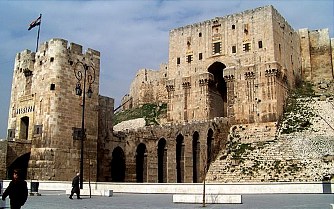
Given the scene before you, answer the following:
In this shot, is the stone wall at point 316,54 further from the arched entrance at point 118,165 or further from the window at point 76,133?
the window at point 76,133

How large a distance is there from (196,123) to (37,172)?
55.6ft

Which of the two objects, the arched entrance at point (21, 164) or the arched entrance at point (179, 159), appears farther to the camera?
the arched entrance at point (179, 159)

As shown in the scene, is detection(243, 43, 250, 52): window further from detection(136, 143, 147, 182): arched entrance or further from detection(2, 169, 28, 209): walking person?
detection(2, 169, 28, 209): walking person

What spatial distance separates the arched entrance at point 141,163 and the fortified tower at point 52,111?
283 inches

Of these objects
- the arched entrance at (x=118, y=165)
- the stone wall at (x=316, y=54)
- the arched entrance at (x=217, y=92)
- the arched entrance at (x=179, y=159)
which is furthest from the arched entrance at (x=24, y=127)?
the stone wall at (x=316, y=54)

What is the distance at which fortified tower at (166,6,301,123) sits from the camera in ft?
143

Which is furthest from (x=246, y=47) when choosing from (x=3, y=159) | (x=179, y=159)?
(x=3, y=159)

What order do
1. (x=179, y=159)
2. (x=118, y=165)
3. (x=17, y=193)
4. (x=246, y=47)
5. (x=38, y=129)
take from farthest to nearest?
1. (x=246, y=47)
2. (x=179, y=159)
3. (x=118, y=165)
4. (x=38, y=129)
5. (x=17, y=193)

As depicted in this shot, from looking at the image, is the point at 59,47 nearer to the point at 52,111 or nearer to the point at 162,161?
the point at 52,111

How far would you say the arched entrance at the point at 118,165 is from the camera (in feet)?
117

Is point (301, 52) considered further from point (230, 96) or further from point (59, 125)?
point (59, 125)

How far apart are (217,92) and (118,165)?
19475 millimetres

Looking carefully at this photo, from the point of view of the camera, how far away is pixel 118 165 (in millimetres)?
36125

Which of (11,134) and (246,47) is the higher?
(246,47)
